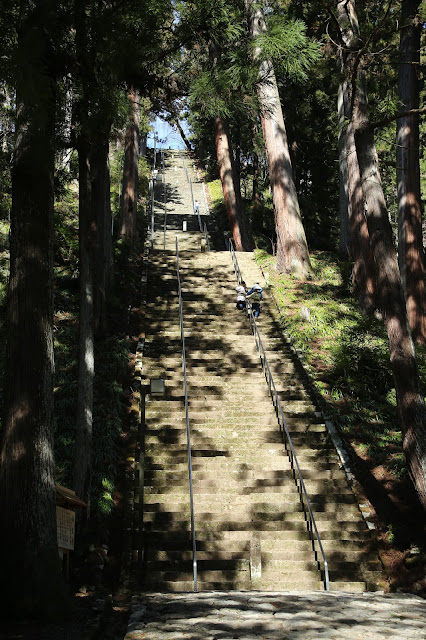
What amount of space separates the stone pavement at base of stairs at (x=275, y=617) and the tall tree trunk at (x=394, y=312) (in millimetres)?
1946

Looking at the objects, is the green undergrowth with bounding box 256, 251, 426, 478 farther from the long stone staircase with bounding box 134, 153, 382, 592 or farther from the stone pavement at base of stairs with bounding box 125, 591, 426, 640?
the stone pavement at base of stairs with bounding box 125, 591, 426, 640

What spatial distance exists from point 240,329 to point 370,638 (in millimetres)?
9907

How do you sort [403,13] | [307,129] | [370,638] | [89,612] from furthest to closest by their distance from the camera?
[307,129], [403,13], [89,612], [370,638]

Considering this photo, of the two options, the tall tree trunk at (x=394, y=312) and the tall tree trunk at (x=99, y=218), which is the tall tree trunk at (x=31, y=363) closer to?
the tall tree trunk at (x=99, y=218)

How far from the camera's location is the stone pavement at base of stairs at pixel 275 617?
14.2 ft

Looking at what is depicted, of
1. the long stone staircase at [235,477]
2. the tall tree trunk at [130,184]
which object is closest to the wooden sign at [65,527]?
the long stone staircase at [235,477]

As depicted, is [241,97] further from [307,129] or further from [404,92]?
[307,129]

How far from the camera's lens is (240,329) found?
13859mm

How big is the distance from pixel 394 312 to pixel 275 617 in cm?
461

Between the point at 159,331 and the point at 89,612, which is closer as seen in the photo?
the point at 89,612

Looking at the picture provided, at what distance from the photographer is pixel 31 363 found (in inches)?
207

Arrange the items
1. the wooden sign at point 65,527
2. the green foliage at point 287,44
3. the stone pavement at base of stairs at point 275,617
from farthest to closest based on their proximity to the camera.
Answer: the green foliage at point 287,44 < the wooden sign at point 65,527 < the stone pavement at base of stairs at point 275,617

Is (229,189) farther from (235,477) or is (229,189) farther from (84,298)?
(235,477)

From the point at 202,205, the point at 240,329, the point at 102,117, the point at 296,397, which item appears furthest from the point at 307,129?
the point at 102,117
